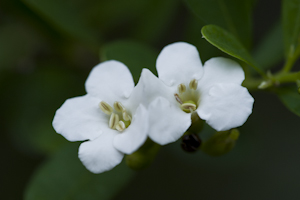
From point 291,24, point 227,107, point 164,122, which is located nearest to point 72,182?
point 164,122

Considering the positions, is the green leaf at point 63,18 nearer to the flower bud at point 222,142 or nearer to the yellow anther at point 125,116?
the yellow anther at point 125,116

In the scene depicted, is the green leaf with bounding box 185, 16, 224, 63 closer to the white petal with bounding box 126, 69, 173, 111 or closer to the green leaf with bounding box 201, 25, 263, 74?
the green leaf with bounding box 201, 25, 263, 74

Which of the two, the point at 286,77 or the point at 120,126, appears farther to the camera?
the point at 286,77

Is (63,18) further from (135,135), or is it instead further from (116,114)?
(135,135)

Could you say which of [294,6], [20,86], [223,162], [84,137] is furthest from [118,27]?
[84,137]

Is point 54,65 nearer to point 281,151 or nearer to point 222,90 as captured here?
point 222,90

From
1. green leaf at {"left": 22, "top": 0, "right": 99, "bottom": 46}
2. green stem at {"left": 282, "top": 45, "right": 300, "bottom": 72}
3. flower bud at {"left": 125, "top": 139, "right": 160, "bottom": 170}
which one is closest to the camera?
flower bud at {"left": 125, "top": 139, "right": 160, "bottom": 170}

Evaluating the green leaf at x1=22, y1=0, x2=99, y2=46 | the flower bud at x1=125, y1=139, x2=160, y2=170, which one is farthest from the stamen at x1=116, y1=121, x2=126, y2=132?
the green leaf at x1=22, y1=0, x2=99, y2=46
